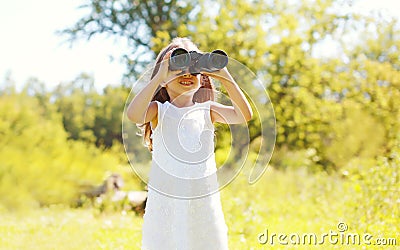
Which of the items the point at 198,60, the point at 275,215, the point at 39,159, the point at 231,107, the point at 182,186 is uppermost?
the point at 198,60

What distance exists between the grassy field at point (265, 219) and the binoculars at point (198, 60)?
1.47 m

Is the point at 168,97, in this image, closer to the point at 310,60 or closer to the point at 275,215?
the point at 275,215

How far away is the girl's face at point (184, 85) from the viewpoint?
1.61 m

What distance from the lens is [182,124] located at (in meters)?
1.61

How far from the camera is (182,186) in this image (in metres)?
1.62

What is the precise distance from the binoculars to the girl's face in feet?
0.28

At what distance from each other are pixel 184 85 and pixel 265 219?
10.1ft

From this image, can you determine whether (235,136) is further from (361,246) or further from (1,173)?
(1,173)

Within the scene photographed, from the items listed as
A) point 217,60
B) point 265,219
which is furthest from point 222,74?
point 265,219

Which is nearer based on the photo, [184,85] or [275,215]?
[184,85]

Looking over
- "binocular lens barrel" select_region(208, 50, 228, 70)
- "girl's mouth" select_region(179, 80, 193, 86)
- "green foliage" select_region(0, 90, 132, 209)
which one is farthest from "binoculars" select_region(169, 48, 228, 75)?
"green foliage" select_region(0, 90, 132, 209)

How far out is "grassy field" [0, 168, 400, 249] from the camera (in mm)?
3096

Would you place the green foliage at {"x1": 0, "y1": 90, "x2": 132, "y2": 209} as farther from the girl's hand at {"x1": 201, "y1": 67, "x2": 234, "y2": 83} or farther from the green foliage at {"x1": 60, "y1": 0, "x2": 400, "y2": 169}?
the girl's hand at {"x1": 201, "y1": 67, "x2": 234, "y2": 83}

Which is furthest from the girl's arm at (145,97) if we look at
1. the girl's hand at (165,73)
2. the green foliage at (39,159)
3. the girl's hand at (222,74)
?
the green foliage at (39,159)
